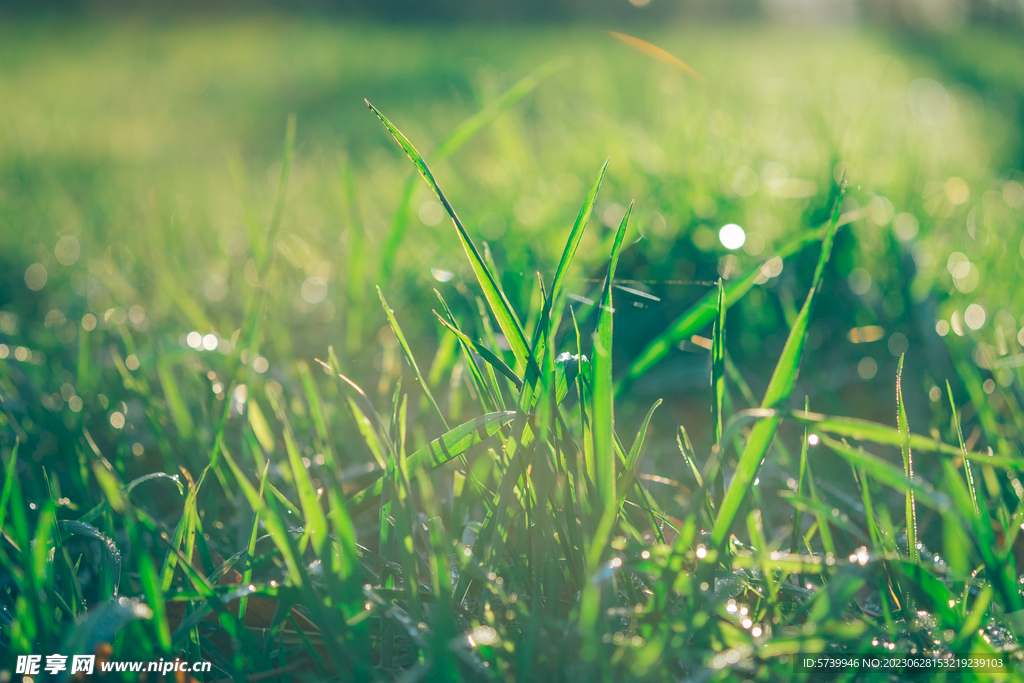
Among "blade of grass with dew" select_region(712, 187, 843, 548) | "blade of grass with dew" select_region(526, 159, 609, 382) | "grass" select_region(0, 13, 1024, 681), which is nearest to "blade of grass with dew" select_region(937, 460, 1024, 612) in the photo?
"grass" select_region(0, 13, 1024, 681)

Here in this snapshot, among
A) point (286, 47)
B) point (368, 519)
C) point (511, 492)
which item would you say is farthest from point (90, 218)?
point (286, 47)

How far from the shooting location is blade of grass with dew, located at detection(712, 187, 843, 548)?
531 mm

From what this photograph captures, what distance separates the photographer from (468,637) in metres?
0.53

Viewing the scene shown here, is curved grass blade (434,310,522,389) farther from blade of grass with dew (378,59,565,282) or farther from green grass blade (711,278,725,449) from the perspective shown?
blade of grass with dew (378,59,565,282)

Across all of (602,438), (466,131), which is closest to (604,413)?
(602,438)

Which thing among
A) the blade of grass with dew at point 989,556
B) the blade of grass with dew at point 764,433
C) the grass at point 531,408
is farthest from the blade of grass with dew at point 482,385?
the blade of grass with dew at point 989,556

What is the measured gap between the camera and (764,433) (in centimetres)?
53

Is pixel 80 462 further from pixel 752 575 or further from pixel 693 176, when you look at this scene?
pixel 693 176

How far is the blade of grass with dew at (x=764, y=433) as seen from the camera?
53cm

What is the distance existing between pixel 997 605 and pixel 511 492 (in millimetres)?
455

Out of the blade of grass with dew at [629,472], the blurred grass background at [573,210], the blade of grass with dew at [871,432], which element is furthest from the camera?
the blurred grass background at [573,210]

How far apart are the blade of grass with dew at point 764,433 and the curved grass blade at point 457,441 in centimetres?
20

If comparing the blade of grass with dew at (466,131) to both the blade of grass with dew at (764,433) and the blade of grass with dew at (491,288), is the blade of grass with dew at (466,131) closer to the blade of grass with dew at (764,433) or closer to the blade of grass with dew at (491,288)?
the blade of grass with dew at (491,288)

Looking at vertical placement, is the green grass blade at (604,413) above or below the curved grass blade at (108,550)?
above
